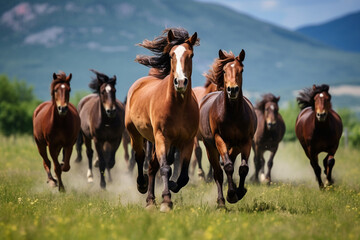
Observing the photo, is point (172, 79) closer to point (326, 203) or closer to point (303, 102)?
point (326, 203)

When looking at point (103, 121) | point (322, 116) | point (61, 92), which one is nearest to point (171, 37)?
point (61, 92)

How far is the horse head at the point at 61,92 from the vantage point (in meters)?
10.6

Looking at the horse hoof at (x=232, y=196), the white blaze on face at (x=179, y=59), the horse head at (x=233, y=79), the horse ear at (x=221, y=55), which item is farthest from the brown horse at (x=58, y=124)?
the horse hoof at (x=232, y=196)

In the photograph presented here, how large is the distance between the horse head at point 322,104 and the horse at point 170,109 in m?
3.91

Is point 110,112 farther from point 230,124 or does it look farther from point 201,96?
point 230,124

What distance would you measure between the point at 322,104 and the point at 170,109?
469 cm

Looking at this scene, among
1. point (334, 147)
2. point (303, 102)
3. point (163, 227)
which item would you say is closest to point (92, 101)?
point (303, 102)

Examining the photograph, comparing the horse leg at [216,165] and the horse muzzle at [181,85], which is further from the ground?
the horse muzzle at [181,85]

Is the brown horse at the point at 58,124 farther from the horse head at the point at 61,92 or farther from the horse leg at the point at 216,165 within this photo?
the horse leg at the point at 216,165

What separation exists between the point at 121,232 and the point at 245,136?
3.59 meters

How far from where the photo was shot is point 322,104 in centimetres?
1142

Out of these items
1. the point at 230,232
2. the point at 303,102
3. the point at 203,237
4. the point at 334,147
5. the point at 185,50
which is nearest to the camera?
the point at 203,237

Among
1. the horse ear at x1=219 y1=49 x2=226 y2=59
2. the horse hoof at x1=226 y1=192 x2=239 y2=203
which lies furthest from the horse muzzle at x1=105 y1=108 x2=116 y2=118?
the horse hoof at x1=226 y1=192 x2=239 y2=203

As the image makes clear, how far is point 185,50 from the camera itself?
25.7 ft
